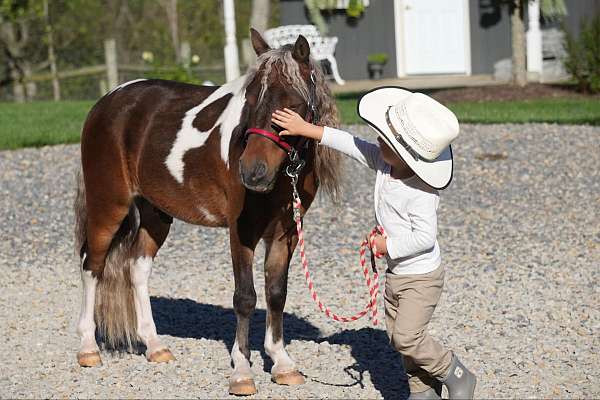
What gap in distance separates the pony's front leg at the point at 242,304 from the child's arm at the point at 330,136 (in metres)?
0.72

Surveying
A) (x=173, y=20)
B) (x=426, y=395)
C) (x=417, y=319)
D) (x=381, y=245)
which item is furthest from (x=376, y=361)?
(x=173, y=20)

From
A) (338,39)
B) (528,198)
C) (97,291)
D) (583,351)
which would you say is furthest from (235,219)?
(338,39)

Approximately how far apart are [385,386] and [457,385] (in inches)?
24.3

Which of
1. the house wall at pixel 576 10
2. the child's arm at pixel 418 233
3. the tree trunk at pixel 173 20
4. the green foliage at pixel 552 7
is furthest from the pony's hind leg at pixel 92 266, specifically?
the tree trunk at pixel 173 20

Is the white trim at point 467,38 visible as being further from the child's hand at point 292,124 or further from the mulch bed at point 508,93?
the child's hand at point 292,124

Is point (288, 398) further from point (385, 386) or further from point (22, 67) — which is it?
point (22, 67)

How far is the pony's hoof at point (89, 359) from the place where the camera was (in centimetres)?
547

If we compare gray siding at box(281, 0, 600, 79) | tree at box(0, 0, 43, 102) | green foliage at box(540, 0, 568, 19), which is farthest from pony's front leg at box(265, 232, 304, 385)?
tree at box(0, 0, 43, 102)

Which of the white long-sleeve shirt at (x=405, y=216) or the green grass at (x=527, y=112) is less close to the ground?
the white long-sleeve shirt at (x=405, y=216)

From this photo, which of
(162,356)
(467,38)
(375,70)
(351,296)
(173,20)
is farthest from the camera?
A: (173,20)

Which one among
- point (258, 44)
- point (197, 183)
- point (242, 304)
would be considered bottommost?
point (242, 304)

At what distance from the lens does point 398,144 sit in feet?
13.8

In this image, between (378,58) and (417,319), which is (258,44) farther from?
(378,58)

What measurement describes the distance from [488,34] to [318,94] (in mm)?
16624
